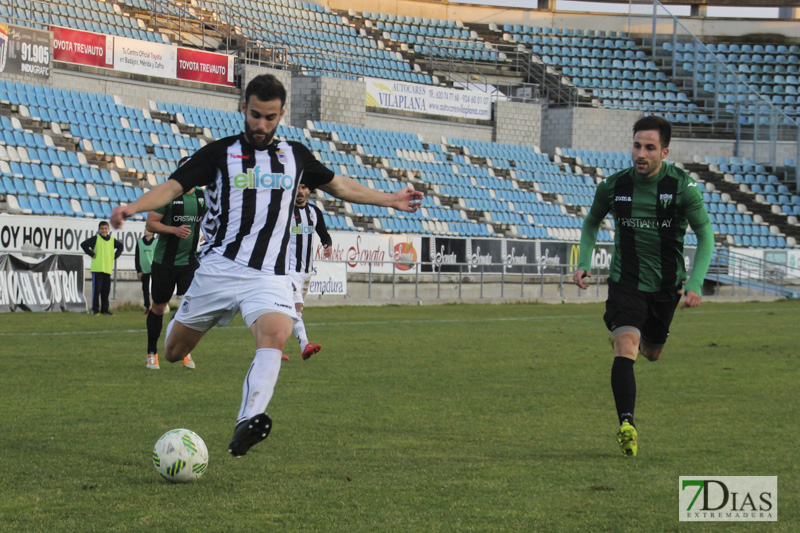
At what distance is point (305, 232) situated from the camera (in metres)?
13.0

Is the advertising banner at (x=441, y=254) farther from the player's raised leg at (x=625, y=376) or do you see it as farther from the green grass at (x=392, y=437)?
the player's raised leg at (x=625, y=376)

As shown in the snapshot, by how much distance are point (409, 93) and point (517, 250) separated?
11777 mm

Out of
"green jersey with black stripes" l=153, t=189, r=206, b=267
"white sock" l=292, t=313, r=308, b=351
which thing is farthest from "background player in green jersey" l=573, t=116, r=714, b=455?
"white sock" l=292, t=313, r=308, b=351

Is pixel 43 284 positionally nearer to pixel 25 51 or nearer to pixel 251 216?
pixel 25 51

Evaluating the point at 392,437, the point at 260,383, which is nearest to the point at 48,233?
the point at 392,437

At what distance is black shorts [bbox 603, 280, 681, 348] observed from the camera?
7137mm

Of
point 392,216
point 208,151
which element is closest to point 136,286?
point 392,216

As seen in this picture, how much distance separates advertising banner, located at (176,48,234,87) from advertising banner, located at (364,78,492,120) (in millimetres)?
6042

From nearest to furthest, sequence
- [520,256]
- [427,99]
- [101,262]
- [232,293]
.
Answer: [232,293] < [101,262] < [520,256] < [427,99]

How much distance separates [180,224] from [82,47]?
73.3ft

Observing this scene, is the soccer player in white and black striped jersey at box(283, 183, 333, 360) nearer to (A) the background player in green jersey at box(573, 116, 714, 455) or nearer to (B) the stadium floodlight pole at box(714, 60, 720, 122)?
(A) the background player in green jersey at box(573, 116, 714, 455)

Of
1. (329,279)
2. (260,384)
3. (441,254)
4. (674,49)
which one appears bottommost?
(329,279)

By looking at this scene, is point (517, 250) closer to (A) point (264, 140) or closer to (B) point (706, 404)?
(B) point (706, 404)

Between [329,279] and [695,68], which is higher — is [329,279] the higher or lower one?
the lower one
